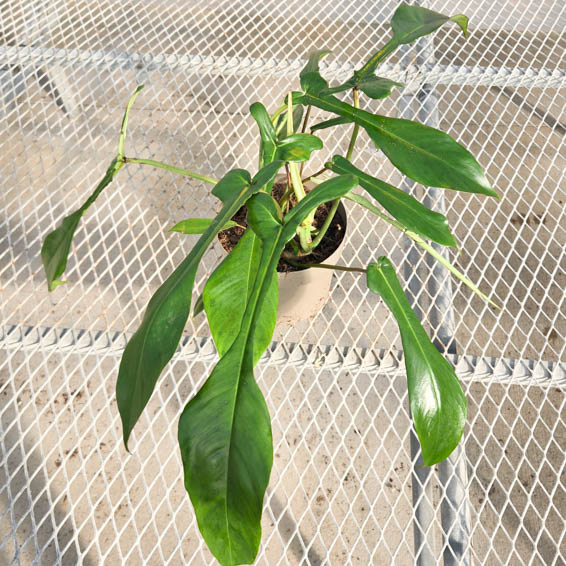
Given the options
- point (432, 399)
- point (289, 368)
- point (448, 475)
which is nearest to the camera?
point (432, 399)

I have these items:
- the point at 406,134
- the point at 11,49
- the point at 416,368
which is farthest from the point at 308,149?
the point at 11,49

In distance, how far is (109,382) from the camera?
1.07 m

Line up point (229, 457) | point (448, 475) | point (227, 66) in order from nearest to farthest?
point (229, 457) → point (448, 475) → point (227, 66)

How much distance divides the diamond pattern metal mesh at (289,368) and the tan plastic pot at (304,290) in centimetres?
3

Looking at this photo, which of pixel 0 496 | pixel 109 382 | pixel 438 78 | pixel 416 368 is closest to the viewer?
pixel 416 368

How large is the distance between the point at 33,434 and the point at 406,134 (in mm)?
966

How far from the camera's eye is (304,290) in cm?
63

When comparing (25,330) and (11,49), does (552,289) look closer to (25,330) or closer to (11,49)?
(25,330)

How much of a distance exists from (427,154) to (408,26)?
19 centimetres

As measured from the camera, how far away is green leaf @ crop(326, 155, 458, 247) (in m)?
0.44

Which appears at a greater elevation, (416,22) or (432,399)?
(416,22)

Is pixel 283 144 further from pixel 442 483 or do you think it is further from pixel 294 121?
pixel 442 483

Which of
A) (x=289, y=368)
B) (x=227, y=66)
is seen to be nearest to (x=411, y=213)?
(x=227, y=66)

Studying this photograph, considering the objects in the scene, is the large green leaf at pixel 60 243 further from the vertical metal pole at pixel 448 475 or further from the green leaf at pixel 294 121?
the vertical metal pole at pixel 448 475
